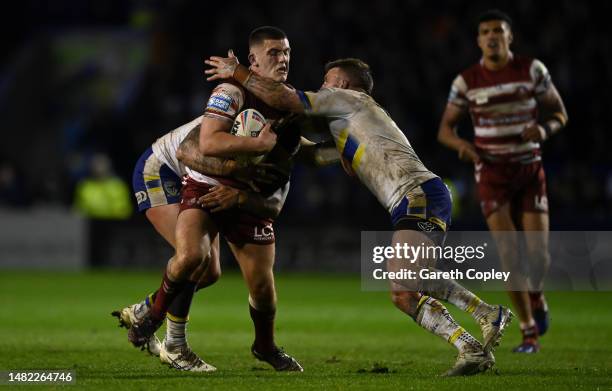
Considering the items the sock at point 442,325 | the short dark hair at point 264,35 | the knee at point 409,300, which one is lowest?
the sock at point 442,325

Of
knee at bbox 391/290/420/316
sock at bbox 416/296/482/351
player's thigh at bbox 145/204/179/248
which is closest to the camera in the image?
sock at bbox 416/296/482/351

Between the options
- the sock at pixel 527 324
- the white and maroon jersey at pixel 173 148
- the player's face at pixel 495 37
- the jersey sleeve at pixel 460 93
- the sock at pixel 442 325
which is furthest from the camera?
the jersey sleeve at pixel 460 93

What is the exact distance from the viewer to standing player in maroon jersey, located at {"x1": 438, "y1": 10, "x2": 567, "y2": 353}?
32.1ft

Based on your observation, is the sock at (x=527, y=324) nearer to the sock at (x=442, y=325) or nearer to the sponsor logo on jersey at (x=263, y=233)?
the sock at (x=442, y=325)

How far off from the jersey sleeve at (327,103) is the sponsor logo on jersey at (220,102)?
1.53 ft

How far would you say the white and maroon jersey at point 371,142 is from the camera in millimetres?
7340

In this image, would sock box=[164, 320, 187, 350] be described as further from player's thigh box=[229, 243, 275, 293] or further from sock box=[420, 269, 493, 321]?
sock box=[420, 269, 493, 321]

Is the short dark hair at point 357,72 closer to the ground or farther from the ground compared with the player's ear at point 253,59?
closer to the ground

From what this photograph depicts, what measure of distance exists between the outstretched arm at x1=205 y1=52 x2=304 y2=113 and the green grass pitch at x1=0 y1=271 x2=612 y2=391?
1.76 meters

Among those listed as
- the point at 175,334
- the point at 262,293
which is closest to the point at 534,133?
the point at 262,293

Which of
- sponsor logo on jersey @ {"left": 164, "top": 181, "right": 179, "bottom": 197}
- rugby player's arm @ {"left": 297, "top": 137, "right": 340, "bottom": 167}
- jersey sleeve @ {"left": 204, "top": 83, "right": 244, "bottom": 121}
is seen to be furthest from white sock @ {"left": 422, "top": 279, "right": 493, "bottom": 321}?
sponsor logo on jersey @ {"left": 164, "top": 181, "right": 179, "bottom": 197}

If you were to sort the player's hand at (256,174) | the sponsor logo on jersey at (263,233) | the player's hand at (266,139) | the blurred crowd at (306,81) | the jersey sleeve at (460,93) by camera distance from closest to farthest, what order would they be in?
1. the player's hand at (266,139)
2. the player's hand at (256,174)
3. the sponsor logo on jersey at (263,233)
4. the jersey sleeve at (460,93)
5. the blurred crowd at (306,81)

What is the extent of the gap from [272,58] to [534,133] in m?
2.83

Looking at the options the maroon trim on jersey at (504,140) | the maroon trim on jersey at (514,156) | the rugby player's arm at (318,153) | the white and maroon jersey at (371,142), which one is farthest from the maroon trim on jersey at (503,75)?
the white and maroon jersey at (371,142)
